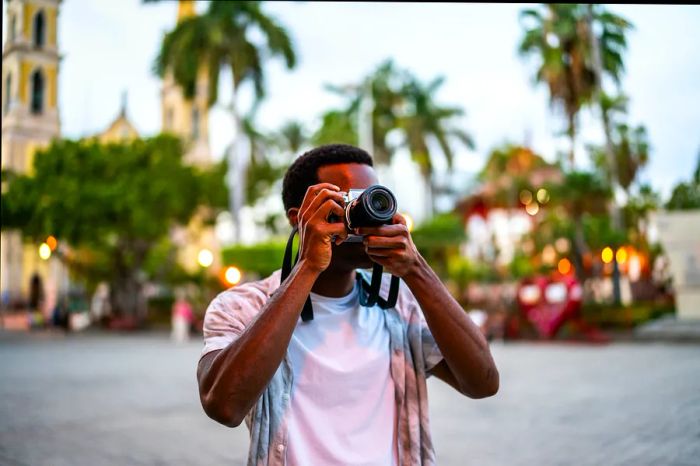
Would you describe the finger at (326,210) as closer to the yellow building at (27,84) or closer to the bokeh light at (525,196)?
the yellow building at (27,84)

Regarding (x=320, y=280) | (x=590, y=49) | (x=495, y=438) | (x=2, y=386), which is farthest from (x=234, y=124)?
(x=320, y=280)

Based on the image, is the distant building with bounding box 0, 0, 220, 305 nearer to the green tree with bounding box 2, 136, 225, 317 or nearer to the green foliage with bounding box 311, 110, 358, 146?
the green tree with bounding box 2, 136, 225, 317

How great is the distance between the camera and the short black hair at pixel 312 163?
182 centimetres

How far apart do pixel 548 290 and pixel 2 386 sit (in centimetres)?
1295

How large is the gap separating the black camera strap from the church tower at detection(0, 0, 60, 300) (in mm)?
1519

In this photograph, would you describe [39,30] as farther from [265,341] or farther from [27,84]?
[265,341]

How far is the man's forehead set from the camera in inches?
70.0

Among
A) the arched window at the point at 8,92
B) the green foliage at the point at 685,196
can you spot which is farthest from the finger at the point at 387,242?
the green foliage at the point at 685,196

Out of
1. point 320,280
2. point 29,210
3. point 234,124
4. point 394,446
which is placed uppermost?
point 234,124

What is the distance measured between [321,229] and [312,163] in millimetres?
325

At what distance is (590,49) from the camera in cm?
2517

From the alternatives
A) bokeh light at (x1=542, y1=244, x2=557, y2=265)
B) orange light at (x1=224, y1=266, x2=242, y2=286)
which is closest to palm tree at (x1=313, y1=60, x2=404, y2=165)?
bokeh light at (x1=542, y1=244, x2=557, y2=265)

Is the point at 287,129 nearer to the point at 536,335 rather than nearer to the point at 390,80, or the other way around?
the point at 390,80

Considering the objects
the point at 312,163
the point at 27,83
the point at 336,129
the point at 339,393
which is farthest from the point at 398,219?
the point at 336,129
